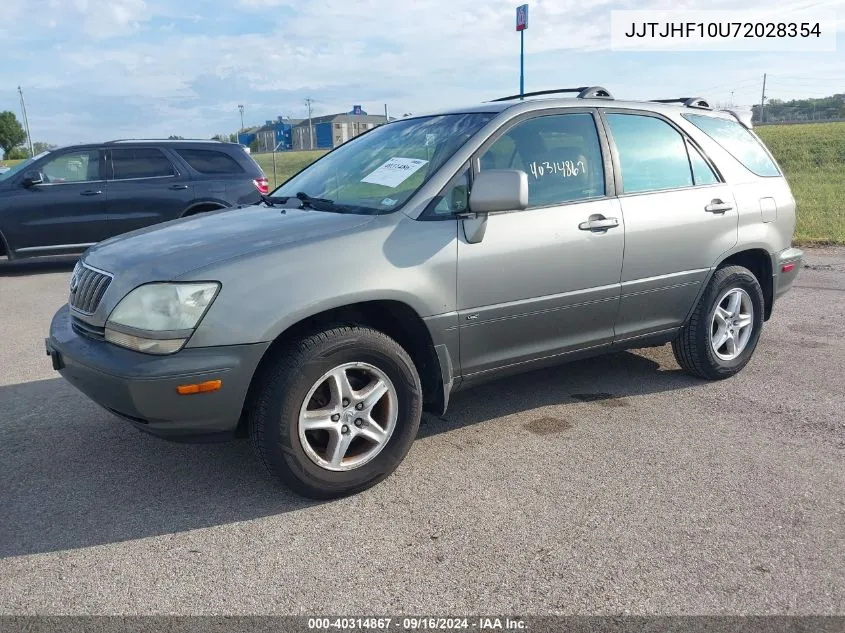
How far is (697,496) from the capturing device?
3.23m

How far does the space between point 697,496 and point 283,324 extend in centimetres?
199

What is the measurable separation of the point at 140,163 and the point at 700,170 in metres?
7.71

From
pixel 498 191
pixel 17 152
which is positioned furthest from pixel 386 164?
pixel 17 152

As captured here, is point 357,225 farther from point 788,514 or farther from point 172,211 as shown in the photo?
point 172,211

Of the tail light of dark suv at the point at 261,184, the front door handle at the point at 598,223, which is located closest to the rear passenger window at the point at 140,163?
the tail light of dark suv at the point at 261,184

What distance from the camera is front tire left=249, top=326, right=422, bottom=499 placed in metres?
3.07

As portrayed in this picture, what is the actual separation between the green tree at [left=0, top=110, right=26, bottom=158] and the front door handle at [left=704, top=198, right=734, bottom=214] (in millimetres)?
88816

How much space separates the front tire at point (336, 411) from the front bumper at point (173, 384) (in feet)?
0.44

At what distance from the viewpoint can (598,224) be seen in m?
3.96

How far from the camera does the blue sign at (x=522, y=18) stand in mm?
21688

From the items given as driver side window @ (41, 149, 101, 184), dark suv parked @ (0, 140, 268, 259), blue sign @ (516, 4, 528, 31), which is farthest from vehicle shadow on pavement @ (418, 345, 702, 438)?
blue sign @ (516, 4, 528, 31)

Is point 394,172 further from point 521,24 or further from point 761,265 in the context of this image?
point 521,24

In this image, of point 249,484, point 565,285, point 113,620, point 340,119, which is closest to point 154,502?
point 249,484

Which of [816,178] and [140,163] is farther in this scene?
[816,178]
